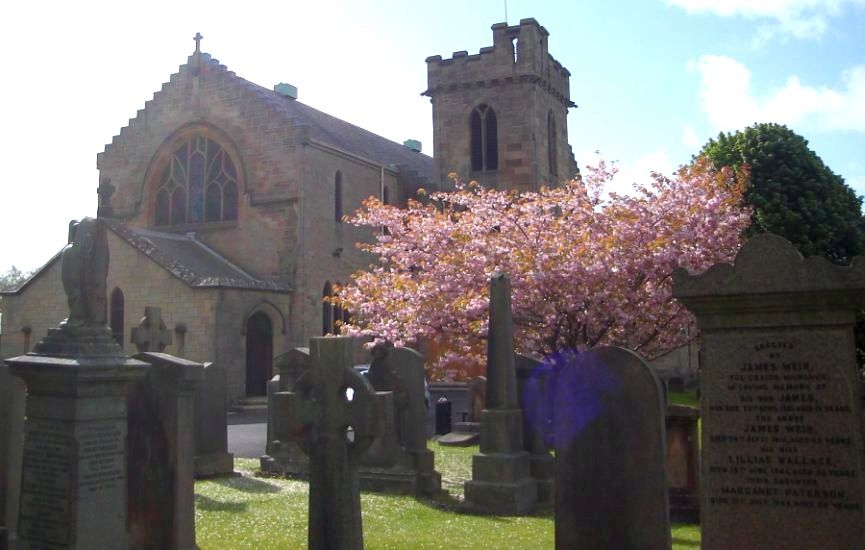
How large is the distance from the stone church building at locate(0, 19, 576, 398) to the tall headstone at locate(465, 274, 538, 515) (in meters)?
17.1

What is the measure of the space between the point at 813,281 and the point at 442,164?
33.3m

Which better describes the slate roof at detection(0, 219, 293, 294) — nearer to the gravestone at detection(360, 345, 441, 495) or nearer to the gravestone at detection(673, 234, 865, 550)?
the gravestone at detection(360, 345, 441, 495)

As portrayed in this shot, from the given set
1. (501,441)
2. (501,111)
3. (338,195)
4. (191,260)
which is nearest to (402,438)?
(501,441)

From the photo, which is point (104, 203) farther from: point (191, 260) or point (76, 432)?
point (191, 260)

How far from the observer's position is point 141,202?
3534 cm

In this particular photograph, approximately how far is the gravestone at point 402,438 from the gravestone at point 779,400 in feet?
25.7

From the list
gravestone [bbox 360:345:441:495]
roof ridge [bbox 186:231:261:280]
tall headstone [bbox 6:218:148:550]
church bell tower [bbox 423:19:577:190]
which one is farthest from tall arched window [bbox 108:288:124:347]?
tall headstone [bbox 6:218:148:550]

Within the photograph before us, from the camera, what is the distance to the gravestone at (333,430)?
679 centimetres

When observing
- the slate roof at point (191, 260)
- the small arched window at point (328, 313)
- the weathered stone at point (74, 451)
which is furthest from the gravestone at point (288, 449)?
the small arched window at point (328, 313)

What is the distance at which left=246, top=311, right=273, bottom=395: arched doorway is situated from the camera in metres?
30.0

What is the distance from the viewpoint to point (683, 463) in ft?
35.4

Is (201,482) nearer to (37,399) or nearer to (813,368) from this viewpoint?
(37,399)

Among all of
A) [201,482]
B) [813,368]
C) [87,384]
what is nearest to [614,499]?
[813,368]

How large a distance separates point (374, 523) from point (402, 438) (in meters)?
2.88
